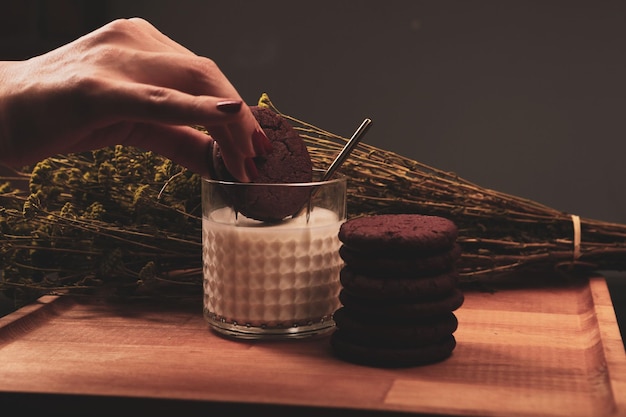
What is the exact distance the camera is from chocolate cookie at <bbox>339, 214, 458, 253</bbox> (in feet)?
3.08

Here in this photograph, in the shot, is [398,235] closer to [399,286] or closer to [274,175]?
[399,286]


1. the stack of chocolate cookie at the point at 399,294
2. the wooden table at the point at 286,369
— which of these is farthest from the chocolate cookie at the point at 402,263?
the wooden table at the point at 286,369

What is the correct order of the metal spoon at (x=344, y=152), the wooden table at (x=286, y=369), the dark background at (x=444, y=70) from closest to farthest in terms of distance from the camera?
the wooden table at (x=286, y=369), the metal spoon at (x=344, y=152), the dark background at (x=444, y=70)

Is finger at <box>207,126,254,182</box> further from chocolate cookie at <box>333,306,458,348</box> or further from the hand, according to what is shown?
chocolate cookie at <box>333,306,458,348</box>

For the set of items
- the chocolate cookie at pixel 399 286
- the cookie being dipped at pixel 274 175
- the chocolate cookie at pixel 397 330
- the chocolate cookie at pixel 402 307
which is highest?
the cookie being dipped at pixel 274 175

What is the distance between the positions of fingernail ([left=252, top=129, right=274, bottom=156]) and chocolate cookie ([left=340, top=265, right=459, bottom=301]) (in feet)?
0.60

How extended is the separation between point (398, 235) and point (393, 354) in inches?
5.0

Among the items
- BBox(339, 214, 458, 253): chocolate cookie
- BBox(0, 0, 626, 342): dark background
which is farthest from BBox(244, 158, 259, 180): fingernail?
BBox(0, 0, 626, 342): dark background

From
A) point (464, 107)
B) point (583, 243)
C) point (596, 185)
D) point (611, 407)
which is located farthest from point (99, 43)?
point (596, 185)

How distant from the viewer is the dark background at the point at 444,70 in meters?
1.64

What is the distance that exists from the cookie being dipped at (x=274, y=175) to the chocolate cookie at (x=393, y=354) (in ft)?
0.56

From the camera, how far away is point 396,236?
0.94 m

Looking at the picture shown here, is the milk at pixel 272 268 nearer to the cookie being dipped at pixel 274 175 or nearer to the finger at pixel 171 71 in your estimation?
the cookie being dipped at pixel 274 175

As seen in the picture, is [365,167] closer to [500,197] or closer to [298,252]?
[500,197]
